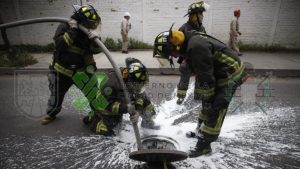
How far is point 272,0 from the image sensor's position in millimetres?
10062

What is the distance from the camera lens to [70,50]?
400cm

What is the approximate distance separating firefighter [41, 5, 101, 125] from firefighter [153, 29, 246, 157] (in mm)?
1282

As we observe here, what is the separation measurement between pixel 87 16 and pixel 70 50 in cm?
66

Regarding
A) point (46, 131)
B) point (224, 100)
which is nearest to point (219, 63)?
point (224, 100)

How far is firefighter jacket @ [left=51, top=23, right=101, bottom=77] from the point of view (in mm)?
3876

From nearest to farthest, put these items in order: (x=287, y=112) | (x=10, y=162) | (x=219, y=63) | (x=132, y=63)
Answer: (x=219, y=63)
(x=10, y=162)
(x=132, y=63)
(x=287, y=112)

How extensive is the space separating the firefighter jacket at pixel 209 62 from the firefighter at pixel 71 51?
1.51 meters

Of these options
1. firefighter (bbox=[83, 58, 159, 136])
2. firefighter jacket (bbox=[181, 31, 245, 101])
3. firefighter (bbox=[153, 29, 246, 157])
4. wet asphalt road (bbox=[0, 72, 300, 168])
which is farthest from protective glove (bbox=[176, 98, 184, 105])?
firefighter jacket (bbox=[181, 31, 245, 101])

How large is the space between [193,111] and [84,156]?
2.44 meters

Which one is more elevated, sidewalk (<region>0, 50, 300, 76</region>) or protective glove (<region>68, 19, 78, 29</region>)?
protective glove (<region>68, 19, 78, 29</region>)

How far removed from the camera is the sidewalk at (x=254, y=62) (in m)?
7.60

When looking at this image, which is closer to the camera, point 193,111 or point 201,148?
point 201,148

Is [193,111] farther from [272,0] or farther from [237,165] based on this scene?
[272,0]
